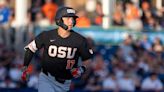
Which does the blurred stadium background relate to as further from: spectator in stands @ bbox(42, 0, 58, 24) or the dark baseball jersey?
the dark baseball jersey

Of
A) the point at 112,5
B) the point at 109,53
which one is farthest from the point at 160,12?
the point at 109,53

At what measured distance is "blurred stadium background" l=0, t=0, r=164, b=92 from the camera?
14.5m

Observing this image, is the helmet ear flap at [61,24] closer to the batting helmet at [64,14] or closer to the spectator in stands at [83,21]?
the batting helmet at [64,14]

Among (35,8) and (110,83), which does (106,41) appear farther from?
(35,8)

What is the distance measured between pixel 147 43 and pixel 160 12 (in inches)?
80.8

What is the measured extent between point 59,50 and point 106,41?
7809mm

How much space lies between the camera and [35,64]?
14984 mm

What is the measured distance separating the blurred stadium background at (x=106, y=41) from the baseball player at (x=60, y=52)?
4.90 m

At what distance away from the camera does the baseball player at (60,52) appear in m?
8.53

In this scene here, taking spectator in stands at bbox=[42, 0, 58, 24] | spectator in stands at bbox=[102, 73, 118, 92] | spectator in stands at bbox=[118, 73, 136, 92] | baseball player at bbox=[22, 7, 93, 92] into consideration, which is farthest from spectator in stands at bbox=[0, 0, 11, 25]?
baseball player at bbox=[22, 7, 93, 92]

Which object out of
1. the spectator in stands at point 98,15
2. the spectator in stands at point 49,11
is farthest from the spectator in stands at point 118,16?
the spectator in stands at point 49,11

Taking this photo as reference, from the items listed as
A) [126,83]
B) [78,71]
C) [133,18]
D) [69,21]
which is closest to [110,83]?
[126,83]

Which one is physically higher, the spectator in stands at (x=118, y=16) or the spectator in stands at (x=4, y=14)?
the spectator in stands at (x=4, y=14)

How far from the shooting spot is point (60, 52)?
855 cm
